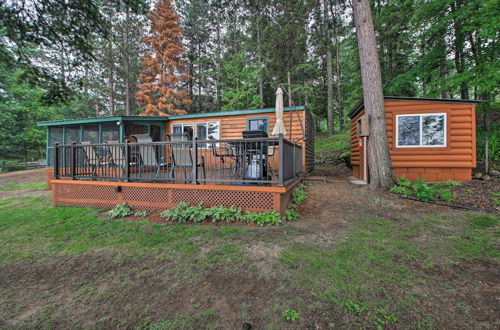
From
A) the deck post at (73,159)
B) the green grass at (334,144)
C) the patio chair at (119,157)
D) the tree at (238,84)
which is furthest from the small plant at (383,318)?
the tree at (238,84)

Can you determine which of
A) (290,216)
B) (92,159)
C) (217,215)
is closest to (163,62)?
(92,159)

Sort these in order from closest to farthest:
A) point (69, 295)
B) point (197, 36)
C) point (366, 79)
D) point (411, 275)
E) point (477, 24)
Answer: point (69, 295) → point (411, 275) → point (366, 79) → point (477, 24) → point (197, 36)

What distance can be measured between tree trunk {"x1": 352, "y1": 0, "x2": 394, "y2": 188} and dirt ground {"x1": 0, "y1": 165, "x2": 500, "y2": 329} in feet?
11.9

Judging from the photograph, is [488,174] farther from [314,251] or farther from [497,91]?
[314,251]

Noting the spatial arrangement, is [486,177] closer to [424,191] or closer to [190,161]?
[424,191]

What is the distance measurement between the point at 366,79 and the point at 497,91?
5381mm

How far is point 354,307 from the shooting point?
1.64 meters

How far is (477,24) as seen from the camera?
22.6 feet

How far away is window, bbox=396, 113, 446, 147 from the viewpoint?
6.53 m

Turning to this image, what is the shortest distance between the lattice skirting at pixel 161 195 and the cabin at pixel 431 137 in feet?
14.0

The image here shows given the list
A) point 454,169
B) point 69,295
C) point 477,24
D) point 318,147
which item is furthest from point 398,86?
point 69,295

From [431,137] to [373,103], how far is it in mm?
2749

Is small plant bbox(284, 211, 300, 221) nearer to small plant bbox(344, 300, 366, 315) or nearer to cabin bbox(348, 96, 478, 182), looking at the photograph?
small plant bbox(344, 300, 366, 315)

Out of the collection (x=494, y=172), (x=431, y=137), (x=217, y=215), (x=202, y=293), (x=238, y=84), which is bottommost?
(x=202, y=293)
